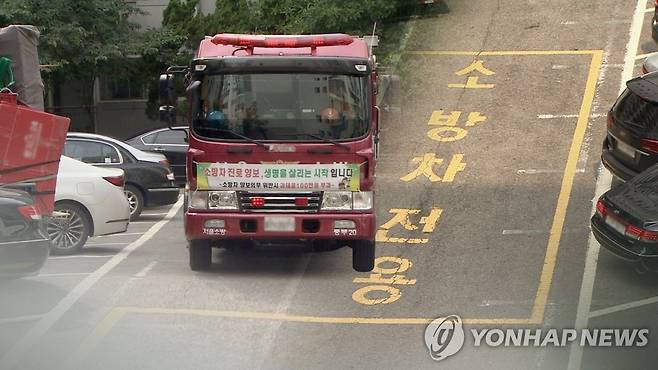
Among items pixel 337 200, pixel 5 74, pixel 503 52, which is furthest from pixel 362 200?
pixel 503 52

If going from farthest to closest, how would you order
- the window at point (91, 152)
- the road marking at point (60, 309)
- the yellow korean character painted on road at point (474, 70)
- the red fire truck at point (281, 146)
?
the yellow korean character painted on road at point (474, 70) → the window at point (91, 152) → the red fire truck at point (281, 146) → the road marking at point (60, 309)

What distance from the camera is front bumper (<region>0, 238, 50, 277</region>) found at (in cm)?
880

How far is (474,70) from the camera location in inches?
708

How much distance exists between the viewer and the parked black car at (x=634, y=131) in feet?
36.1

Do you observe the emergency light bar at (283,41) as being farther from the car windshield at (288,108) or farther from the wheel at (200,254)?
the wheel at (200,254)

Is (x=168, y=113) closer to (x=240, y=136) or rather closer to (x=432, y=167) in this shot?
(x=240, y=136)

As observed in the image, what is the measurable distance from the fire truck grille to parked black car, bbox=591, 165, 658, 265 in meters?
3.09

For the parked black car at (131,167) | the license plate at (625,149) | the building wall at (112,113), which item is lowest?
the building wall at (112,113)

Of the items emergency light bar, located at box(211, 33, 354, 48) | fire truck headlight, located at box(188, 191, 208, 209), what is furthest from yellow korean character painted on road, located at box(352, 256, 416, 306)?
emergency light bar, located at box(211, 33, 354, 48)

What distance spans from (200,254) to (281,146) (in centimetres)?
182

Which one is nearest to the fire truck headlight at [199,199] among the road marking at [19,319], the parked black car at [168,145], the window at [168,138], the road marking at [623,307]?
the road marking at [19,319]

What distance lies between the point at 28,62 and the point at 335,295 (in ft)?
15.5

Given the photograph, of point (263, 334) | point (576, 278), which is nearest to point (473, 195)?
point (576, 278)

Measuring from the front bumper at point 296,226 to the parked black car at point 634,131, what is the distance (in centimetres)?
352
